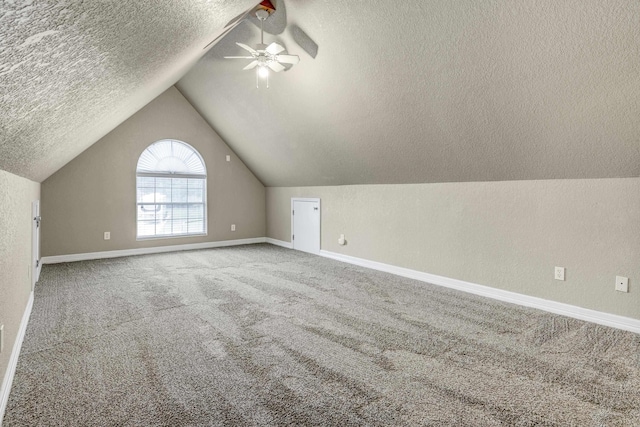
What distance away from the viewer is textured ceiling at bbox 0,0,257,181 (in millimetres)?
805

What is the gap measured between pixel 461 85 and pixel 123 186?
17.1 ft

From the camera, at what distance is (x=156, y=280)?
13.6 feet

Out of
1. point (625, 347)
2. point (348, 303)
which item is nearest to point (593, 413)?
point (625, 347)

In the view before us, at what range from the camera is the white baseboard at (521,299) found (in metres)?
2.72

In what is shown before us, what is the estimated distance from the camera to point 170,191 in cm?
614

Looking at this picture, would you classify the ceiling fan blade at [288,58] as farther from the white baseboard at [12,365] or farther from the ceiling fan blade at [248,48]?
the white baseboard at [12,365]

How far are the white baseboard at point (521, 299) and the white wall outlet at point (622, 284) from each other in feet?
0.71

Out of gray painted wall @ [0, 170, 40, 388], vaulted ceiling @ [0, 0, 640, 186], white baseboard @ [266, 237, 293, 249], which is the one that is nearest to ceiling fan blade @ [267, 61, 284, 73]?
vaulted ceiling @ [0, 0, 640, 186]

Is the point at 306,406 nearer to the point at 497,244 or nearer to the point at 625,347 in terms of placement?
the point at 625,347

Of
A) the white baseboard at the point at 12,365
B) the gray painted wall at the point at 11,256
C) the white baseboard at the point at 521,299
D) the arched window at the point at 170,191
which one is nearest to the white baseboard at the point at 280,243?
the arched window at the point at 170,191

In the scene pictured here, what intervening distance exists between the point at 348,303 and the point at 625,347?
204 centimetres

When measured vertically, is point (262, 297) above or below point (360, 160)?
below

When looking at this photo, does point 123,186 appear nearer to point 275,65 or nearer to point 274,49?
point 275,65

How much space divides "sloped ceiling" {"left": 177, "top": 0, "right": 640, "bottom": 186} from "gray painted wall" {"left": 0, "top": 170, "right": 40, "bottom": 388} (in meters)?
2.57
